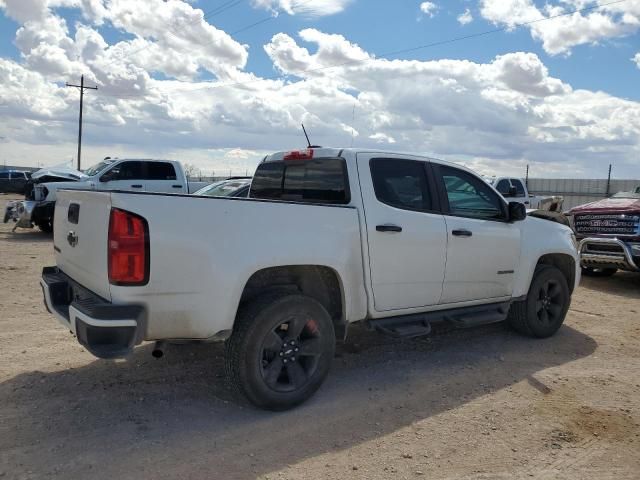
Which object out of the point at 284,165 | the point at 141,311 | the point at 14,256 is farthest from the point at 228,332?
the point at 14,256

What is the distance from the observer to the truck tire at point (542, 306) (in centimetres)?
598

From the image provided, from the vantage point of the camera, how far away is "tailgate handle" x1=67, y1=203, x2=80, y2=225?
150 inches

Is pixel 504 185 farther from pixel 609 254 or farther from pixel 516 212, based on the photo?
pixel 516 212

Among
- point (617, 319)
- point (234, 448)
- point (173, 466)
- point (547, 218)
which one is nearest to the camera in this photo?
point (173, 466)

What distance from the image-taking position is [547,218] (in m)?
6.41

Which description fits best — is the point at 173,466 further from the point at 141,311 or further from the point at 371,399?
the point at 371,399

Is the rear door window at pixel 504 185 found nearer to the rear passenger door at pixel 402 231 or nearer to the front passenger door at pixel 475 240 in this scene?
the front passenger door at pixel 475 240

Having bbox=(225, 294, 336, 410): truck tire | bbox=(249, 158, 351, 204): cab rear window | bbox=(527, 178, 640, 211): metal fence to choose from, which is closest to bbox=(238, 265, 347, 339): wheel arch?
bbox=(225, 294, 336, 410): truck tire

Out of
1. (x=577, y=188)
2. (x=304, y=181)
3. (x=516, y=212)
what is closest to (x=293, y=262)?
(x=304, y=181)

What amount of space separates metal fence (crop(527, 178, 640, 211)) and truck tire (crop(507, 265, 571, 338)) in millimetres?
21026

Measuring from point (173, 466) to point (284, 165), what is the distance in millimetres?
2864

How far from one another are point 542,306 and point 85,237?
4.81 meters

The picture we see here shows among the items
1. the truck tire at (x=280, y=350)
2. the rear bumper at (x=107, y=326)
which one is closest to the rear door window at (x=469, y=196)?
the truck tire at (x=280, y=350)

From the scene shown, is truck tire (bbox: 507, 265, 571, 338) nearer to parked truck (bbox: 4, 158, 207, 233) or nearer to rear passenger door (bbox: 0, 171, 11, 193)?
parked truck (bbox: 4, 158, 207, 233)
